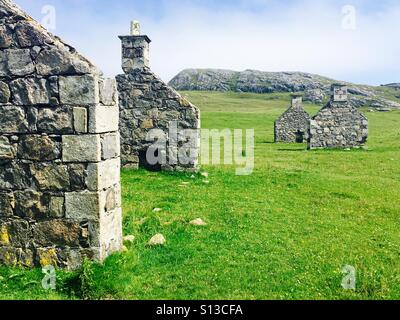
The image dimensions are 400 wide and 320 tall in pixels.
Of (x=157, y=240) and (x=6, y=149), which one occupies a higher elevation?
(x=6, y=149)

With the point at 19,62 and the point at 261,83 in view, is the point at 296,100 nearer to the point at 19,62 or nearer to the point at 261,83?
the point at 19,62

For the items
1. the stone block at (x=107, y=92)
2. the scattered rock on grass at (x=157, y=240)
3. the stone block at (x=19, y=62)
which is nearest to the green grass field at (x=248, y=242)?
the scattered rock on grass at (x=157, y=240)

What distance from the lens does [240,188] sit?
14.4 meters

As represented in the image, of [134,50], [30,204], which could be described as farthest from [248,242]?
[134,50]

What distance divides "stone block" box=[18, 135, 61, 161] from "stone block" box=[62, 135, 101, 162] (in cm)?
18

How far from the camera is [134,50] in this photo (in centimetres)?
1652

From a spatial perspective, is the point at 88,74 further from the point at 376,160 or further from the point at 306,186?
the point at 376,160

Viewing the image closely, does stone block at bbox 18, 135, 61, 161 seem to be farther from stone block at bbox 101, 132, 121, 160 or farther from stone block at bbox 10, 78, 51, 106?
stone block at bbox 101, 132, 121, 160

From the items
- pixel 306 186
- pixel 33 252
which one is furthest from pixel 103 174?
pixel 306 186

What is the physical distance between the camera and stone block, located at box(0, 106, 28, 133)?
23.5 feet

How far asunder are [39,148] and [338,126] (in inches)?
1055

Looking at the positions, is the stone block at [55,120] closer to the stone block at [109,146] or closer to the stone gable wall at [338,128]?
the stone block at [109,146]

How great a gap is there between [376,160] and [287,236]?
15.6 metres
